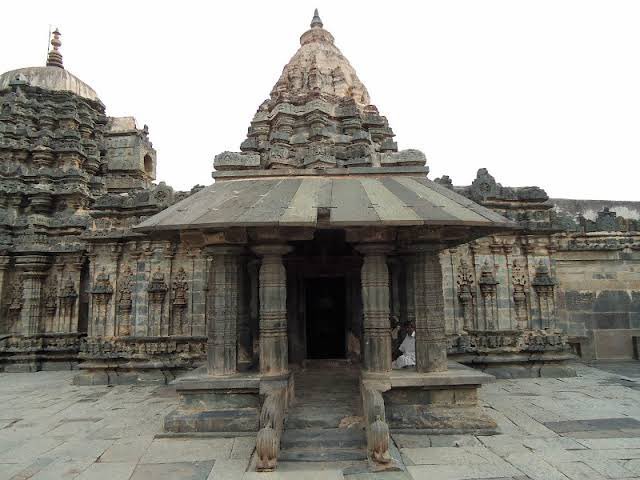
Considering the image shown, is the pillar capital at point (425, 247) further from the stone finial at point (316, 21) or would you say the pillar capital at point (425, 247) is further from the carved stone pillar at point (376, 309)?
the stone finial at point (316, 21)

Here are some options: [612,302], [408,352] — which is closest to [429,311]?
[408,352]

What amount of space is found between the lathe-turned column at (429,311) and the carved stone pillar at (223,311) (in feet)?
9.74

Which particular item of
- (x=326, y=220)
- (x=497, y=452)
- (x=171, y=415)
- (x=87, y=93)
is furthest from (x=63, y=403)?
(x=87, y=93)

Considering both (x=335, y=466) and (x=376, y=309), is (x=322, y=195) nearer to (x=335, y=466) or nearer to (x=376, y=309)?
(x=376, y=309)

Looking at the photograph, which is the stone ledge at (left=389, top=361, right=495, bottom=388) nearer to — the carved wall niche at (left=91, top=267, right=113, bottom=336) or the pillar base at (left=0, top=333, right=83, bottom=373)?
the carved wall niche at (left=91, top=267, right=113, bottom=336)

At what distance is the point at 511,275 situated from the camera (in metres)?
12.2

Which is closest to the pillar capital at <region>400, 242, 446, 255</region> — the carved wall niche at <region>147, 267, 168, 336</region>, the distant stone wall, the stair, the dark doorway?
the stair

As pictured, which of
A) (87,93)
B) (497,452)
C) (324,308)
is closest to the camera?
(497,452)

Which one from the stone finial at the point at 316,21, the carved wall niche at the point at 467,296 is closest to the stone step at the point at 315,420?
the carved wall niche at the point at 467,296

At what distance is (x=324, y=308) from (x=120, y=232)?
5974mm

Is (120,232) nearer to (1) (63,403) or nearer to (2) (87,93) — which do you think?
(1) (63,403)

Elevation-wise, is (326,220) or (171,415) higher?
(326,220)

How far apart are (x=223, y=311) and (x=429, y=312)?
334 cm

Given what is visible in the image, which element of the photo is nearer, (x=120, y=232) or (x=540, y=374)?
(x=540, y=374)
